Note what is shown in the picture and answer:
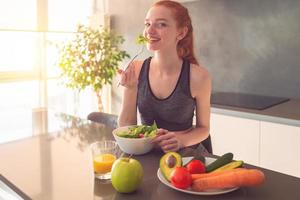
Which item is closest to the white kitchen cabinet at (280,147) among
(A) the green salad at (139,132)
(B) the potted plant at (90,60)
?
(A) the green salad at (139,132)

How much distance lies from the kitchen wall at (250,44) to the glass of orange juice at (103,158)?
1852 millimetres

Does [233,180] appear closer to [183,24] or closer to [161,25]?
[161,25]

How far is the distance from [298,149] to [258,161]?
282 millimetres

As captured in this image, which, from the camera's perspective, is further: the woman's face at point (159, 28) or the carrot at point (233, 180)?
the woman's face at point (159, 28)

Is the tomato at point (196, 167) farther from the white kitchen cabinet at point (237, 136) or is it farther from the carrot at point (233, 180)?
the white kitchen cabinet at point (237, 136)

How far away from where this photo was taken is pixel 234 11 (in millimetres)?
2805

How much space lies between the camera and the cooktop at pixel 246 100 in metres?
2.32

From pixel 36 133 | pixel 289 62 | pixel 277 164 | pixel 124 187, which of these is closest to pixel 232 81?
pixel 289 62

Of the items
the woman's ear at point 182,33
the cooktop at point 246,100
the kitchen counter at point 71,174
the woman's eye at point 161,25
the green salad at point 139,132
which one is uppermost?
the woman's eye at point 161,25

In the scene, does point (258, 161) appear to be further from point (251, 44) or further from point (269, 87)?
point (251, 44)

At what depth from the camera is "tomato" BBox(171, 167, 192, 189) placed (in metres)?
0.92

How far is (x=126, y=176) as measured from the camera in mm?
908

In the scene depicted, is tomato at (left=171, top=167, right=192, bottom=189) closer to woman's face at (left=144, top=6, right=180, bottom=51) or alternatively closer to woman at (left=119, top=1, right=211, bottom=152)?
woman at (left=119, top=1, right=211, bottom=152)

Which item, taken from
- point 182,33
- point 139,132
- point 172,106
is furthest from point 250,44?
point 139,132
